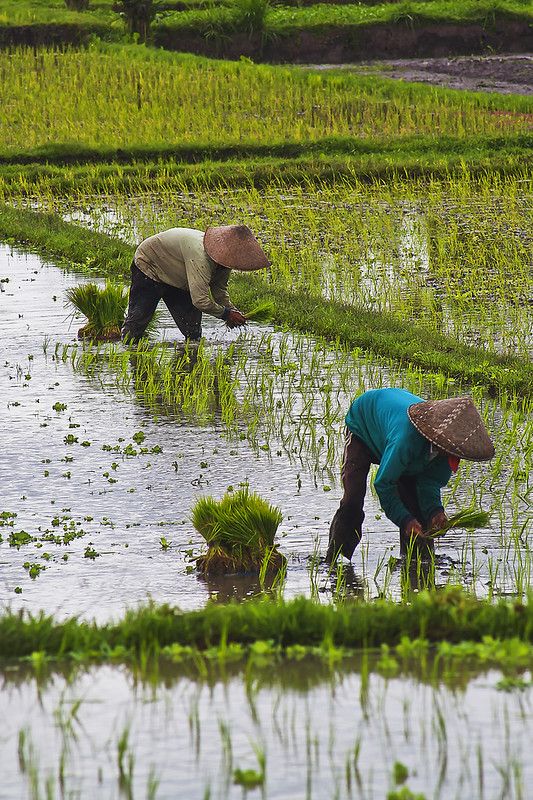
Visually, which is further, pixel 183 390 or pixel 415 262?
pixel 415 262

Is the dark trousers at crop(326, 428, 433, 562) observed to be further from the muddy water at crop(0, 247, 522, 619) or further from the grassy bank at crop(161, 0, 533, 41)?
the grassy bank at crop(161, 0, 533, 41)

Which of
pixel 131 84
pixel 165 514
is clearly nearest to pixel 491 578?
pixel 165 514

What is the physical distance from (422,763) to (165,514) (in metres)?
2.56

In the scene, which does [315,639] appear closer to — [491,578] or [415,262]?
[491,578]

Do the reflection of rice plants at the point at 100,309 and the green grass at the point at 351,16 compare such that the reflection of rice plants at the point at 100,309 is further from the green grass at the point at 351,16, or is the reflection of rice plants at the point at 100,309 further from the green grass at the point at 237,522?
the green grass at the point at 351,16

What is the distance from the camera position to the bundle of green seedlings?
4645 mm

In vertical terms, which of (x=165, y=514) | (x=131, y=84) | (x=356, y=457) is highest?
(x=131, y=84)

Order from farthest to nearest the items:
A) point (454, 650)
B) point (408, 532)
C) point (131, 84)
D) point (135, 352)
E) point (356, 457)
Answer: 1. point (131, 84)
2. point (135, 352)
3. point (356, 457)
4. point (408, 532)
5. point (454, 650)

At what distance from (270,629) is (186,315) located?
4494mm

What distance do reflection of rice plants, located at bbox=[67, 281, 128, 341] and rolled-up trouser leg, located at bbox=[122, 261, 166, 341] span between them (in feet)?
0.34

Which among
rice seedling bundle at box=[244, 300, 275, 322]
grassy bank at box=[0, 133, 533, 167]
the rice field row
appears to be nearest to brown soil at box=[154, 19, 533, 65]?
grassy bank at box=[0, 133, 533, 167]

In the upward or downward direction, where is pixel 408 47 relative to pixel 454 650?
upward

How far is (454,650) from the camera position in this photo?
3.23 meters

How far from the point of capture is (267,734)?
291 cm
